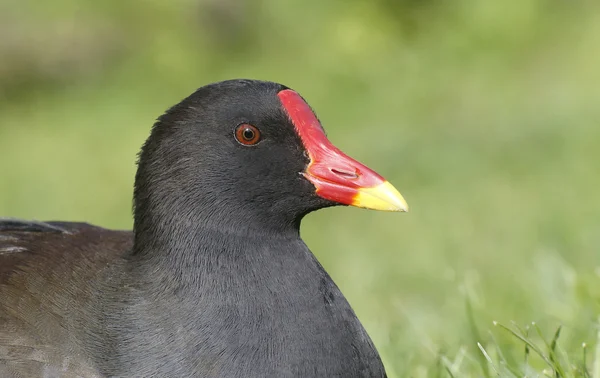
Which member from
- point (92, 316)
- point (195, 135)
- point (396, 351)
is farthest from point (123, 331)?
point (396, 351)

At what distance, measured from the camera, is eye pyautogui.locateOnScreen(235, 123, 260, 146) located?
272cm

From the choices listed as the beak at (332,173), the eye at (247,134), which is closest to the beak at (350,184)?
the beak at (332,173)

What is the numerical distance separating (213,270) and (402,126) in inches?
189

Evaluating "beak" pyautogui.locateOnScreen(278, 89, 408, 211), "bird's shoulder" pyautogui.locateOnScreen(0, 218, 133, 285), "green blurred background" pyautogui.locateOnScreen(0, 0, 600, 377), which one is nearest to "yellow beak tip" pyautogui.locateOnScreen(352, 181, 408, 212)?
"beak" pyautogui.locateOnScreen(278, 89, 408, 211)

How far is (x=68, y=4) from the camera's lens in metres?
9.90

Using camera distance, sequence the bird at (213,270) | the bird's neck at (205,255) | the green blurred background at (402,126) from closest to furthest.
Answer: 1. the bird at (213,270)
2. the bird's neck at (205,255)
3. the green blurred background at (402,126)

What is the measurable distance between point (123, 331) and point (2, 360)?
0.31 m

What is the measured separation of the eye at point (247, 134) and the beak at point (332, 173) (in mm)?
111

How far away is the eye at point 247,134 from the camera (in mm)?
2725

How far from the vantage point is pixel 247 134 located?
274cm

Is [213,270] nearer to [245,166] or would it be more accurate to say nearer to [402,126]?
[245,166]

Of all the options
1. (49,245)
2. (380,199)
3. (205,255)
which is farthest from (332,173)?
(49,245)

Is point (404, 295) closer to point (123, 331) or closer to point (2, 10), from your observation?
point (123, 331)

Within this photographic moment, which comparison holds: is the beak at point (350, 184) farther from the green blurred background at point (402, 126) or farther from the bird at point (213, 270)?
the green blurred background at point (402, 126)
